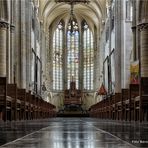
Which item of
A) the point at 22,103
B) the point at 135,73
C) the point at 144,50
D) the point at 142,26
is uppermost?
the point at 142,26

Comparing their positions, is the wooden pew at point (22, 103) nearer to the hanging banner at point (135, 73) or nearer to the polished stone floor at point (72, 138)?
the hanging banner at point (135, 73)

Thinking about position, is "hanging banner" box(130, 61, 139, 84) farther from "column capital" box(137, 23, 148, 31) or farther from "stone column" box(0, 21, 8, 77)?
"stone column" box(0, 21, 8, 77)

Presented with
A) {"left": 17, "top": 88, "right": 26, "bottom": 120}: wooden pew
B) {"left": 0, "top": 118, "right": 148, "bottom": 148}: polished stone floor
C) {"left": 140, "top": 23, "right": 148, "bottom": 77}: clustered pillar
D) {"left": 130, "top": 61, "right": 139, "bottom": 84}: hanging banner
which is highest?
{"left": 140, "top": 23, "right": 148, "bottom": 77}: clustered pillar

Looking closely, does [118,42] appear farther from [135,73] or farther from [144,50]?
[135,73]

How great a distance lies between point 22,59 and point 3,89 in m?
A: 14.9

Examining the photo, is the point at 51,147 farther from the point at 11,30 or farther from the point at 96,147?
the point at 11,30

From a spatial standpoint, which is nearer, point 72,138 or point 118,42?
point 72,138

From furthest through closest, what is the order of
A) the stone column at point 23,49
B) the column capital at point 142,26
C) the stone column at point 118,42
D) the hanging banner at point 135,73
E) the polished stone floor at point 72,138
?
the stone column at point 118,42 → the stone column at point 23,49 → the column capital at point 142,26 → the hanging banner at point 135,73 → the polished stone floor at point 72,138

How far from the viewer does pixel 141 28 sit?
22.7 metres

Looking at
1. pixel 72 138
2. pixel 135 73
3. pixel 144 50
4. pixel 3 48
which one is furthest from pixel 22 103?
pixel 72 138

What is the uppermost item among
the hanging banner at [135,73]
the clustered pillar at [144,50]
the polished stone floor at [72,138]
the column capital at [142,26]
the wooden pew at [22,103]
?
the column capital at [142,26]

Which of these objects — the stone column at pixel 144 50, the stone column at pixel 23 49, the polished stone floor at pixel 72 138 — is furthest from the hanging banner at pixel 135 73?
the polished stone floor at pixel 72 138

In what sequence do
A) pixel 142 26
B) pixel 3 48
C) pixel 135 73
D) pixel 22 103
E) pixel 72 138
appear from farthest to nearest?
pixel 142 26 → pixel 3 48 → pixel 135 73 → pixel 22 103 → pixel 72 138

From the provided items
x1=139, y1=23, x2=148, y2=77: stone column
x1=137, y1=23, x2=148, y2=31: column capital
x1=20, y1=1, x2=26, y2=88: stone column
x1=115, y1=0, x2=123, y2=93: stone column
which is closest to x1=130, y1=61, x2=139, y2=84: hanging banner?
x1=139, y1=23, x2=148, y2=77: stone column
